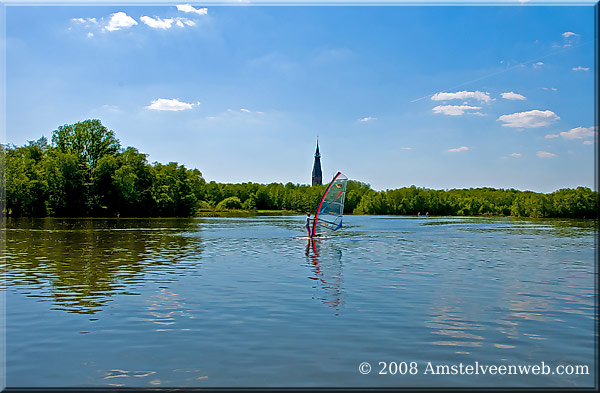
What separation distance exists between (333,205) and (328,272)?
51.5 ft

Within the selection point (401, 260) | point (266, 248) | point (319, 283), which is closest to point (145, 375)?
point (319, 283)

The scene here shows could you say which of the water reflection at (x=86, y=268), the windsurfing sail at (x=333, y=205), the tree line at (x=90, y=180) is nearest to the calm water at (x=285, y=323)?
the water reflection at (x=86, y=268)

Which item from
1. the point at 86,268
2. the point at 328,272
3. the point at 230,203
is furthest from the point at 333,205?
the point at 230,203

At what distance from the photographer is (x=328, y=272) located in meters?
17.0

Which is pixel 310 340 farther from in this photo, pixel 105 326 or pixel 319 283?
pixel 319 283

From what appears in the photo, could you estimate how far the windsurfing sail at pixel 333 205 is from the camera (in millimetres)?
30759

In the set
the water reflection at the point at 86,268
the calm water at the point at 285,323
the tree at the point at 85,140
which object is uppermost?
the tree at the point at 85,140

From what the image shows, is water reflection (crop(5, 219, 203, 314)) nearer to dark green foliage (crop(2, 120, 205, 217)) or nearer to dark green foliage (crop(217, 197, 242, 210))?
dark green foliage (crop(2, 120, 205, 217))

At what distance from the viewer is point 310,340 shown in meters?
8.16

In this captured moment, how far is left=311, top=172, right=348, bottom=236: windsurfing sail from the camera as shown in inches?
1211

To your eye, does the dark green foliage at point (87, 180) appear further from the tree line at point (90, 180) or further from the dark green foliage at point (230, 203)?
the dark green foliage at point (230, 203)

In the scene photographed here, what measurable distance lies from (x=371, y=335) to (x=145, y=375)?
401 cm

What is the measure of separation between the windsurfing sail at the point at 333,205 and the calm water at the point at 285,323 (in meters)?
12.6

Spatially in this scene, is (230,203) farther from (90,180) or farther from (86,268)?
(86,268)
